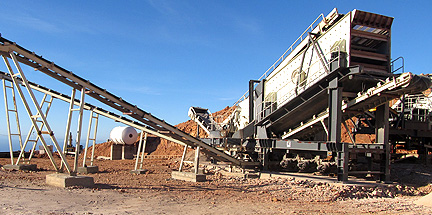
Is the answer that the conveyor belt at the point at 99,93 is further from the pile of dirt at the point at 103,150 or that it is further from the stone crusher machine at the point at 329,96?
the pile of dirt at the point at 103,150

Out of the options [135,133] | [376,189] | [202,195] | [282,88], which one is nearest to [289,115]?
[282,88]

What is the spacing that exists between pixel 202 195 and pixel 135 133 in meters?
23.6

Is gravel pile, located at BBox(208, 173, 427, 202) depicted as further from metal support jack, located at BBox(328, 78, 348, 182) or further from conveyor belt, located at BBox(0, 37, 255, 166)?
Result: conveyor belt, located at BBox(0, 37, 255, 166)

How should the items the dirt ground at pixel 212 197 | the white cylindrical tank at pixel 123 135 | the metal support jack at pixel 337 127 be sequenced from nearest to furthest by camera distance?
the dirt ground at pixel 212 197 → the metal support jack at pixel 337 127 → the white cylindrical tank at pixel 123 135

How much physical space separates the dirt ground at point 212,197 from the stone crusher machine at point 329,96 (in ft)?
4.51

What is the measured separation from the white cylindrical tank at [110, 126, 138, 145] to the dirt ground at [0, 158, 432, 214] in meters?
19.3

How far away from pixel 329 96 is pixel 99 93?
917 centimetres

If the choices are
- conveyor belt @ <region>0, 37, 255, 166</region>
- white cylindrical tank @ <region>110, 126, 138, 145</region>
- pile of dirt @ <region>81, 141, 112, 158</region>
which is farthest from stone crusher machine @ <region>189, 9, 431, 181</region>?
pile of dirt @ <region>81, 141, 112, 158</region>

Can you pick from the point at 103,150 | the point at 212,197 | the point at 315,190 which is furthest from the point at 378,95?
the point at 103,150

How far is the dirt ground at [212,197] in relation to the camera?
29.3 ft

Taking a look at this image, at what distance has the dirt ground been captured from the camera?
352 inches

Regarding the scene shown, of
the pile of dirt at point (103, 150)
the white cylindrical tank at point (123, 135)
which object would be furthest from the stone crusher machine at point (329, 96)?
the pile of dirt at point (103, 150)

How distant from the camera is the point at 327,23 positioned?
15.5 m

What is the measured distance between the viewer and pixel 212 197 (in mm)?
11508
